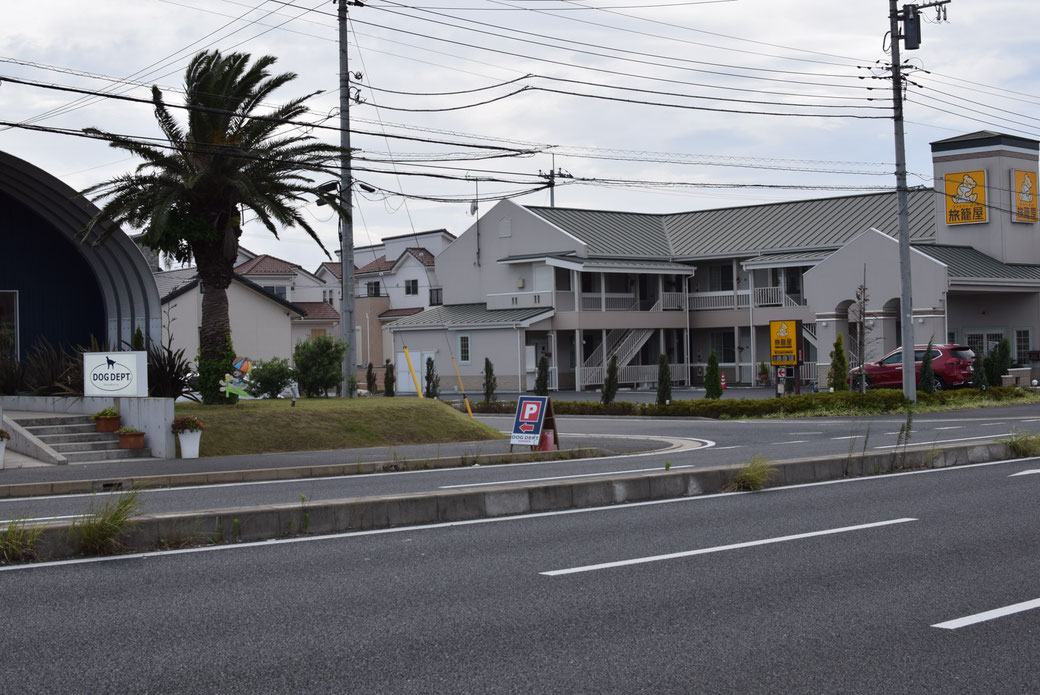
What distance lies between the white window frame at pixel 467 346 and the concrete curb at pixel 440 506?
119 feet

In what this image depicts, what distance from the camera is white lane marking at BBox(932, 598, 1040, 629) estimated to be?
716 cm

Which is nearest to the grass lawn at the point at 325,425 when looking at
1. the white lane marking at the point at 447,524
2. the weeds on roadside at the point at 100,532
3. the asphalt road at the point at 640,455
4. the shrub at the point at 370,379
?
the asphalt road at the point at 640,455

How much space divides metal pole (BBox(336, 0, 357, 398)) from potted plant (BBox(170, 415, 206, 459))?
8918 millimetres

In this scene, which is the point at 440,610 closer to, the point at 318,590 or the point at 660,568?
the point at 318,590

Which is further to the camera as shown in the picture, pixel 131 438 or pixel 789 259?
pixel 789 259

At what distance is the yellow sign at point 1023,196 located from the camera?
45.6m

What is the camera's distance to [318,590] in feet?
27.2

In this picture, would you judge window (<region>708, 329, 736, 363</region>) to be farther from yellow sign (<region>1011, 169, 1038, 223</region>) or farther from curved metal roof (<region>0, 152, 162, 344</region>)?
curved metal roof (<region>0, 152, 162, 344</region>)

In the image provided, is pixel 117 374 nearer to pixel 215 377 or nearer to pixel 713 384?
pixel 215 377

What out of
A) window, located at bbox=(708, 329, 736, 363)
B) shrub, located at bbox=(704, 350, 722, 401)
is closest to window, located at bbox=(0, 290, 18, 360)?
shrub, located at bbox=(704, 350, 722, 401)

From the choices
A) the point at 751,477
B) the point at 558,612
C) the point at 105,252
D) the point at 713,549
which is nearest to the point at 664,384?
the point at 105,252

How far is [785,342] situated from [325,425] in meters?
18.9

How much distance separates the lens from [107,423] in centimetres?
2127

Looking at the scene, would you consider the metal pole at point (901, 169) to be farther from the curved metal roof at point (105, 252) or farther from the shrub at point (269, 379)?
the curved metal roof at point (105, 252)
